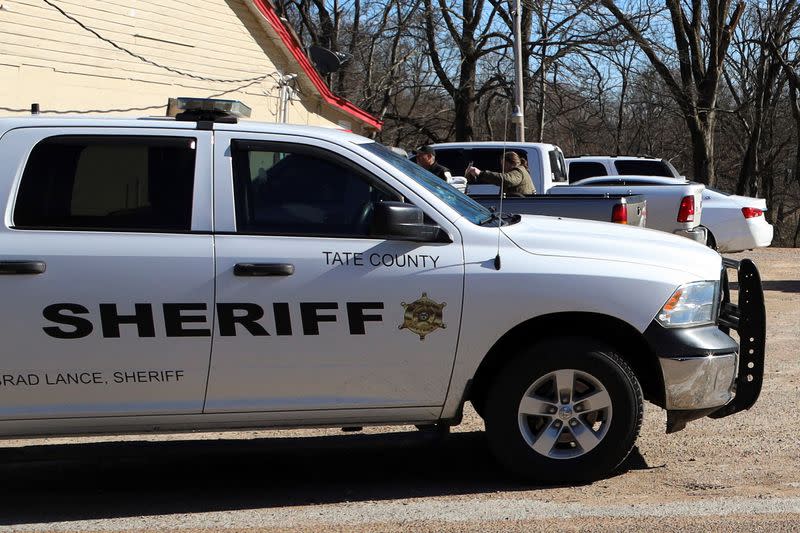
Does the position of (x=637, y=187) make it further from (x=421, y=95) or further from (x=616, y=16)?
(x=421, y=95)

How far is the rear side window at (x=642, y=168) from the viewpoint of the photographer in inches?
874

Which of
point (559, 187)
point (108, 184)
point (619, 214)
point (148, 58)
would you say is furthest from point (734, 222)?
point (108, 184)

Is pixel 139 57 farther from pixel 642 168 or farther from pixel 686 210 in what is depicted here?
pixel 642 168

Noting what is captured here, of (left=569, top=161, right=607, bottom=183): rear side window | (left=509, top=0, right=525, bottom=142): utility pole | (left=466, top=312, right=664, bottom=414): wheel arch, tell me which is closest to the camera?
(left=466, top=312, right=664, bottom=414): wheel arch

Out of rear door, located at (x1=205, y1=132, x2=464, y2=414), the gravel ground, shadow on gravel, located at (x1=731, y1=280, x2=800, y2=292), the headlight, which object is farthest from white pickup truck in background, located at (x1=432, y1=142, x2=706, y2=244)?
rear door, located at (x1=205, y1=132, x2=464, y2=414)

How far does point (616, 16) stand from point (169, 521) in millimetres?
28483

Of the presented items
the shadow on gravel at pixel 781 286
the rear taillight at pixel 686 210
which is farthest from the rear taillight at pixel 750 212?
the rear taillight at pixel 686 210

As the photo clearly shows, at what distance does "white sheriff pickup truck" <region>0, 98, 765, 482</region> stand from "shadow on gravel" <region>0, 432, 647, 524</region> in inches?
16.4

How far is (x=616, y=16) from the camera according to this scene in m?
31.2

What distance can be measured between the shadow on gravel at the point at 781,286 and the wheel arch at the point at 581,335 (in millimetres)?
9652

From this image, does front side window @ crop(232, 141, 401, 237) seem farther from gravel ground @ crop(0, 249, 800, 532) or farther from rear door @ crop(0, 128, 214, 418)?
gravel ground @ crop(0, 249, 800, 532)

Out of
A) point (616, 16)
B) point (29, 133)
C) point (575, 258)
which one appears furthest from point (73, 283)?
point (616, 16)

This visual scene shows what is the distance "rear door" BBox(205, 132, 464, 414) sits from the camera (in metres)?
5.06

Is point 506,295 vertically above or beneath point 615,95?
beneath
